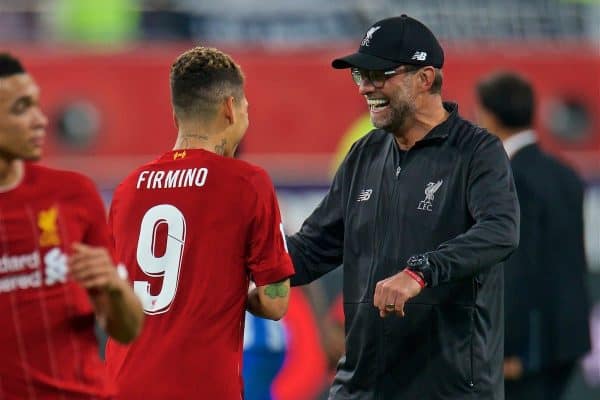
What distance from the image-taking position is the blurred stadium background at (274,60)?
14734 mm

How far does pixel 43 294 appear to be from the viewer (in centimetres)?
371

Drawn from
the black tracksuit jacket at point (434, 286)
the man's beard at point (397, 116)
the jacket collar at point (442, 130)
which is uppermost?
the man's beard at point (397, 116)

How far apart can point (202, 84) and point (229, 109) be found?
0.13m

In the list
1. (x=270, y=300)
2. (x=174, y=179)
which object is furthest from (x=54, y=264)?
(x=270, y=300)

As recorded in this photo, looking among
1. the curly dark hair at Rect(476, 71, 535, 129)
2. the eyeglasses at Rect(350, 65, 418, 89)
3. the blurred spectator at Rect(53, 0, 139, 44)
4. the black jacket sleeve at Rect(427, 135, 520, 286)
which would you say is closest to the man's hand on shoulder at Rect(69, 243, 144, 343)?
the black jacket sleeve at Rect(427, 135, 520, 286)

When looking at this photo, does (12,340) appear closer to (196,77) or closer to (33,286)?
(33,286)

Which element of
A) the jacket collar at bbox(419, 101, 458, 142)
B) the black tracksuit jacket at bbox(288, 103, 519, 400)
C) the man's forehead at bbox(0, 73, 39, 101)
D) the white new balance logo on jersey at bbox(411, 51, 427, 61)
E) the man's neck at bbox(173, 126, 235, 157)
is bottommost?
the black tracksuit jacket at bbox(288, 103, 519, 400)

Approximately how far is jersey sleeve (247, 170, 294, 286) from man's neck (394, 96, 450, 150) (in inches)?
31.2

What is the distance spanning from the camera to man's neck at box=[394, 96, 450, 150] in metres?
5.09

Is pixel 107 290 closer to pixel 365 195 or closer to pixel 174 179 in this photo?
pixel 174 179

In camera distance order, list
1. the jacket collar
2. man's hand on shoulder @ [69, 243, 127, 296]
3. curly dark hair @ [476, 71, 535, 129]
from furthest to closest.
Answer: curly dark hair @ [476, 71, 535, 129] → the jacket collar → man's hand on shoulder @ [69, 243, 127, 296]

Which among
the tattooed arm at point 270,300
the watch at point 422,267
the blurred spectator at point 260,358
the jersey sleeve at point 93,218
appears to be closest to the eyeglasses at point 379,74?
the watch at point 422,267

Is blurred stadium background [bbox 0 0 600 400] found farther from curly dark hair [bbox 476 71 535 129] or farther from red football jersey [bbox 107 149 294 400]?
red football jersey [bbox 107 149 294 400]

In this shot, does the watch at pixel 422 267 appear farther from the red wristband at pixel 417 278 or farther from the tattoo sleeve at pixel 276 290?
the tattoo sleeve at pixel 276 290
